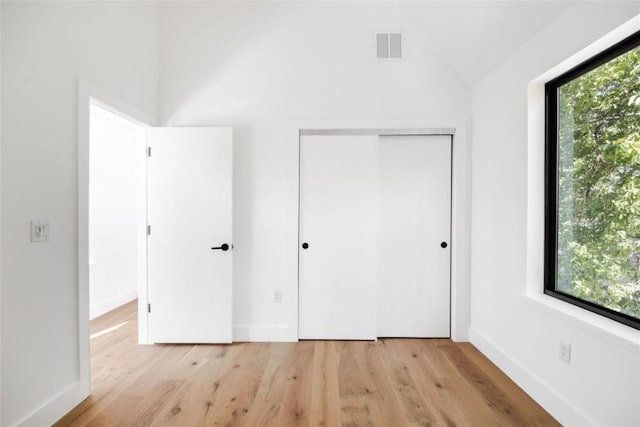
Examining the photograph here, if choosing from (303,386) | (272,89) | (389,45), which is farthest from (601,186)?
(272,89)

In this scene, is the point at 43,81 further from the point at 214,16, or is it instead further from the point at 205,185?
the point at 214,16

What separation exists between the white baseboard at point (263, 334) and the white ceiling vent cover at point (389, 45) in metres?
2.59

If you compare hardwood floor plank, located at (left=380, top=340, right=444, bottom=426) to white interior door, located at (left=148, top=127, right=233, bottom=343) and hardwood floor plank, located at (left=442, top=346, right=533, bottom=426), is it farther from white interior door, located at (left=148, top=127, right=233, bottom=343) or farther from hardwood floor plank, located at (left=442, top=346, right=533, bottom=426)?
white interior door, located at (left=148, top=127, right=233, bottom=343)

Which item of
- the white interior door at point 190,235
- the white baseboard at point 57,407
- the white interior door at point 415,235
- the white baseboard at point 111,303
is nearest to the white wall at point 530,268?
the white interior door at point 415,235

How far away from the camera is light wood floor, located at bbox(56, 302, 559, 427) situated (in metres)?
1.86

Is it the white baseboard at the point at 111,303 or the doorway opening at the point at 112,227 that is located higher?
the doorway opening at the point at 112,227

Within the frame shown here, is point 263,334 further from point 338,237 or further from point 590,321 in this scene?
point 590,321

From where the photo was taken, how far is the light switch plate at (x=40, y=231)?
5.53ft

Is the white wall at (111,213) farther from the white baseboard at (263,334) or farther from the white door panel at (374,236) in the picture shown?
the white door panel at (374,236)

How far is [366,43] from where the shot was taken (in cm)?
294

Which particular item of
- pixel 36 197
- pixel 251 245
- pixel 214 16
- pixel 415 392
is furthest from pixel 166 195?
pixel 415 392

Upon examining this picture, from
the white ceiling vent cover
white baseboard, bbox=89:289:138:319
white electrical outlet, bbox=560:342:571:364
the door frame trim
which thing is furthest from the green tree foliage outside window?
white baseboard, bbox=89:289:138:319

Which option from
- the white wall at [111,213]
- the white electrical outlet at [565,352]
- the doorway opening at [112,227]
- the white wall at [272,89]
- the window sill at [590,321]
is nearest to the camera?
the window sill at [590,321]

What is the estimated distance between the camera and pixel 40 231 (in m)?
1.72
